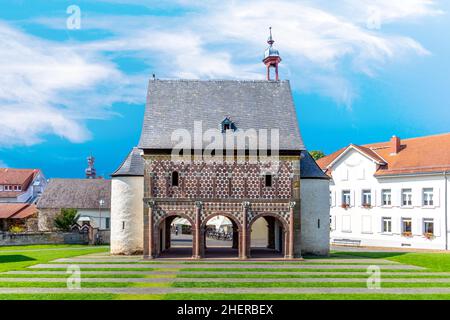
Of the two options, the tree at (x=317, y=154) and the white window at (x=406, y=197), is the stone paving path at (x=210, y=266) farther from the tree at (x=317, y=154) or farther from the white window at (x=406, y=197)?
the tree at (x=317, y=154)

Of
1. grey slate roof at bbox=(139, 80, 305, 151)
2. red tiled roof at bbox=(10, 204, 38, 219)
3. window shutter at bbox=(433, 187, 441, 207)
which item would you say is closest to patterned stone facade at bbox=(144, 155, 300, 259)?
grey slate roof at bbox=(139, 80, 305, 151)

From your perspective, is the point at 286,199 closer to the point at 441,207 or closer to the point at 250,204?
the point at 250,204

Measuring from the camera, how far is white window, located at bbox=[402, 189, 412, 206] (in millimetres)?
43969

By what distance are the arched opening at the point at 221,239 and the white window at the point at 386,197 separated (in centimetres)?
1467

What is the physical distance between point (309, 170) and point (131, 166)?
12740 mm

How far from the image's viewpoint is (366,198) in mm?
49031

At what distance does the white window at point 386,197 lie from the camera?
46250 millimetres

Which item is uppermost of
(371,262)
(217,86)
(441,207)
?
(217,86)

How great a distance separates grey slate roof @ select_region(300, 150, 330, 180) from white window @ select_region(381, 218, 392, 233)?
14.4 m

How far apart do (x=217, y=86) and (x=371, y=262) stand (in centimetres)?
1598

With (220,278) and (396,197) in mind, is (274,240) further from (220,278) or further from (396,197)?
(220,278)

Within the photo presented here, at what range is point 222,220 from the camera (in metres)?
51.4

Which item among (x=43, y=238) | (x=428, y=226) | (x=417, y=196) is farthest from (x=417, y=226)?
(x=43, y=238)
